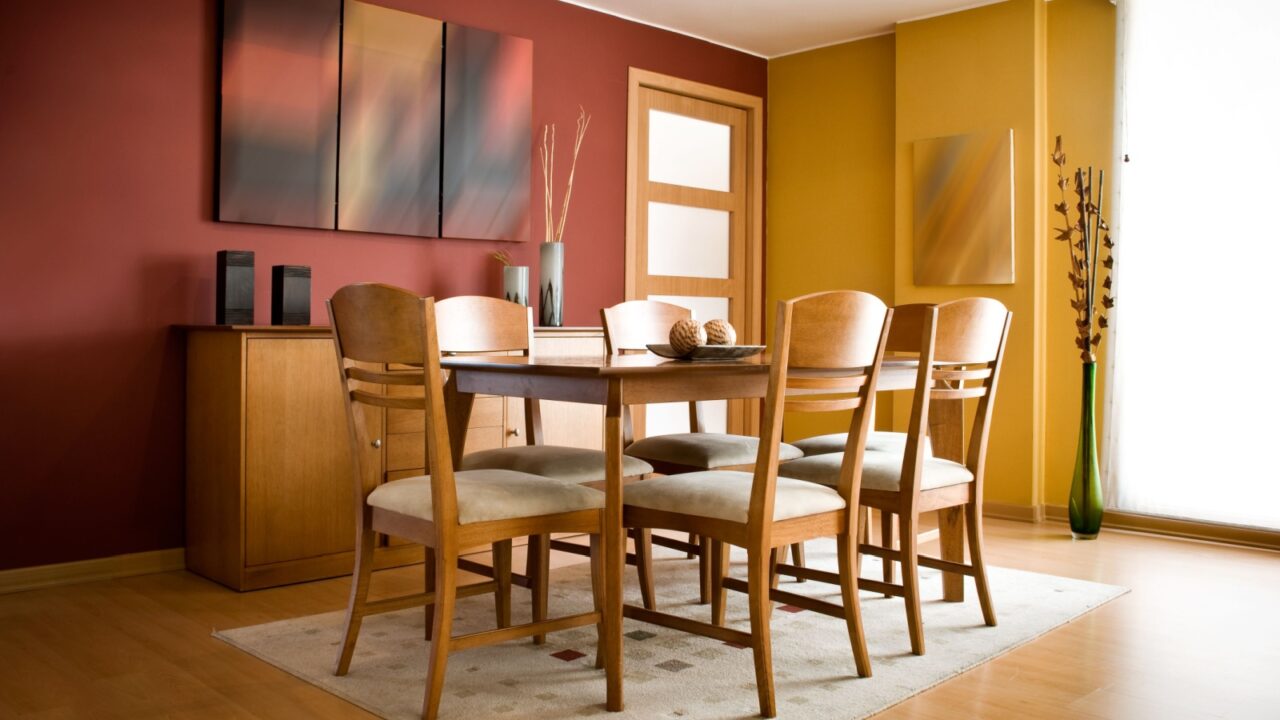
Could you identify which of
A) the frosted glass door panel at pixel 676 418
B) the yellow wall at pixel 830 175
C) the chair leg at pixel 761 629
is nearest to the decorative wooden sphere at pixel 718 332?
the chair leg at pixel 761 629

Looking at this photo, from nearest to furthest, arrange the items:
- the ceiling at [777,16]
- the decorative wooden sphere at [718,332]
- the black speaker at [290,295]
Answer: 1. the decorative wooden sphere at [718,332]
2. the black speaker at [290,295]
3. the ceiling at [777,16]

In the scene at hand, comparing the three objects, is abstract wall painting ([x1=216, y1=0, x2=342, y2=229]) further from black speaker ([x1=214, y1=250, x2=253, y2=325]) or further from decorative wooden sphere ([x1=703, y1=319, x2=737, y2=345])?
decorative wooden sphere ([x1=703, y1=319, x2=737, y2=345])

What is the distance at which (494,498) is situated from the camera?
226 cm

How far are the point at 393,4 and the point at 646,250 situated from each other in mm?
1739

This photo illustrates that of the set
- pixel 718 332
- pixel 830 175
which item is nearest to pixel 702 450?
pixel 718 332

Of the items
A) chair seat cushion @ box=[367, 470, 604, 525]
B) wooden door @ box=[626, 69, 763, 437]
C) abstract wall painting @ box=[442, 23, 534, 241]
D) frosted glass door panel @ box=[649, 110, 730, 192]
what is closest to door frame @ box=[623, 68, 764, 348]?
wooden door @ box=[626, 69, 763, 437]

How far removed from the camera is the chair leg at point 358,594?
245 centimetres

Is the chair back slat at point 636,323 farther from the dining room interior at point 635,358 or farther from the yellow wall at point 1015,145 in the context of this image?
the yellow wall at point 1015,145

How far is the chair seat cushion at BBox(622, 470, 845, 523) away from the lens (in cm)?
233

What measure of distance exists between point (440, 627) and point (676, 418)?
3431mm

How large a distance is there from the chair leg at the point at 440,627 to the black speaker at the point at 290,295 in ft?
5.90

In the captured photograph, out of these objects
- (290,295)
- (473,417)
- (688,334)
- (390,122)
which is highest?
(390,122)

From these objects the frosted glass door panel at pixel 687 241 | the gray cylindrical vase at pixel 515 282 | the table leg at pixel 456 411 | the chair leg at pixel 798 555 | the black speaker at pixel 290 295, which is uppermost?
the frosted glass door panel at pixel 687 241

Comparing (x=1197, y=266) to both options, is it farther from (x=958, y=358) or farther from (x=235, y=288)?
(x=235, y=288)
